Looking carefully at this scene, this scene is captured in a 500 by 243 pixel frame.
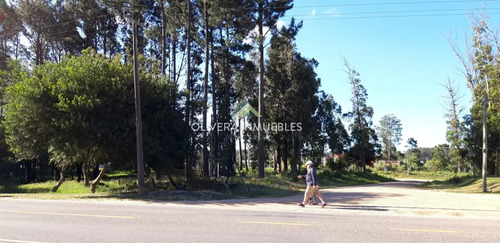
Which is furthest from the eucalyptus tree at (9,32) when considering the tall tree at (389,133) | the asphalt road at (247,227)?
the tall tree at (389,133)

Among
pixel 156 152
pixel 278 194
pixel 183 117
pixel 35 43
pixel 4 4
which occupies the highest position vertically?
pixel 4 4

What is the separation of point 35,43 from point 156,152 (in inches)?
1112

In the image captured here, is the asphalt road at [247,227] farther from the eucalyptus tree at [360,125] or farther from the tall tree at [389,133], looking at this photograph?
the tall tree at [389,133]

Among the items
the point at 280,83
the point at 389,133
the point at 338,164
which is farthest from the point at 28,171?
the point at 389,133

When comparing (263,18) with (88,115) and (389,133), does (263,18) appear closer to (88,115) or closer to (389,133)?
(88,115)

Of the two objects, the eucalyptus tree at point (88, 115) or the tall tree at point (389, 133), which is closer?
the eucalyptus tree at point (88, 115)

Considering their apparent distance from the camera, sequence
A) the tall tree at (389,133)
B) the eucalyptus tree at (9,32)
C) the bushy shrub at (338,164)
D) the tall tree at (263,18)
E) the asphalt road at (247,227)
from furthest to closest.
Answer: the tall tree at (389,133), the bushy shrub at (338,164), the eucalyptus tree at (9,32), the tall tree at (263,18), the asphalt road at (247,227)

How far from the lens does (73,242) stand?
7090mm

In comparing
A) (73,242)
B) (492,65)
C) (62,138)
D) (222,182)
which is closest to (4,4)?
(62,138)

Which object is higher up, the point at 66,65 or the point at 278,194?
the point at 66,65

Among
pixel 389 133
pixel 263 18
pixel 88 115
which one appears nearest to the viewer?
pixel 88 115

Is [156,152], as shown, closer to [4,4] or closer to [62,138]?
[62,138]

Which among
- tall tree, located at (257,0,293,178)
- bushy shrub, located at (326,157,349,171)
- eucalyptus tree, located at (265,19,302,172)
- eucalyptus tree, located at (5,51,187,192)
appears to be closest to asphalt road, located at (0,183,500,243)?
eucalyptus tree, located at (5,51,187,192)

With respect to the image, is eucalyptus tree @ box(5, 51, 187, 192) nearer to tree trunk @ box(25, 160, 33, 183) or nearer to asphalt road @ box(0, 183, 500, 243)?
asphalt road @ box(0, 183, 500, 243)
